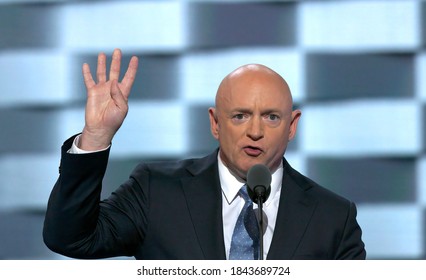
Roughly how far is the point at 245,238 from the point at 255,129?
0.74 ft

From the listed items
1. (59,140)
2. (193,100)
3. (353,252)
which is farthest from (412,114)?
(59,140)

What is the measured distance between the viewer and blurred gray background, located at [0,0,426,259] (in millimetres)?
2680

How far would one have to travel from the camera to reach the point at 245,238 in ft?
6.00

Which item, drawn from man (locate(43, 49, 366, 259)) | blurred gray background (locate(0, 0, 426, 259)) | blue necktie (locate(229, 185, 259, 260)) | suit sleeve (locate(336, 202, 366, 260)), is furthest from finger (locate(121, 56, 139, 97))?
blurred gray background (locate(0, 0, 426, 259))

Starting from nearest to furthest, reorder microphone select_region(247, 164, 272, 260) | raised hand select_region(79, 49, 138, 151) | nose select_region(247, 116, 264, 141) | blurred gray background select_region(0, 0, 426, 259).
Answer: microphone select_region(247, 164, 272, 260) < raised hand select_region(79, 49, 138, 151) < nose select_region(247, 116, 264, 141) < blurred gray background select_region(0, 0, 426, 259)

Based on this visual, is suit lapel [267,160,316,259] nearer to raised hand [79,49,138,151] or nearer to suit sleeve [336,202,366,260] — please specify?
suit sleeve [336,202,366,260]

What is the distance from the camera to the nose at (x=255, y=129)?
1864 millimetres

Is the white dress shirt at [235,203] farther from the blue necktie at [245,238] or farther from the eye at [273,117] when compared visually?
the eye at [273,117]

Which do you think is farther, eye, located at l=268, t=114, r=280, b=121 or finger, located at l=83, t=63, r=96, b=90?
eye, located at l=268, t=114, r=280, b=121

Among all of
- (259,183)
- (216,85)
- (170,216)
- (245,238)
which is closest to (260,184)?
(259,183)

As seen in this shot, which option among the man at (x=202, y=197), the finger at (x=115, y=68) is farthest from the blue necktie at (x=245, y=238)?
the finger at (x=115, y=68)

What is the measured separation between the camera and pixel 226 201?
1930 mm

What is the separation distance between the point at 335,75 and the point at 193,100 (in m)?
0.43

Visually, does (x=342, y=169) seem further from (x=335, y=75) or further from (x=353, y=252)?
(x=353, y=252)
